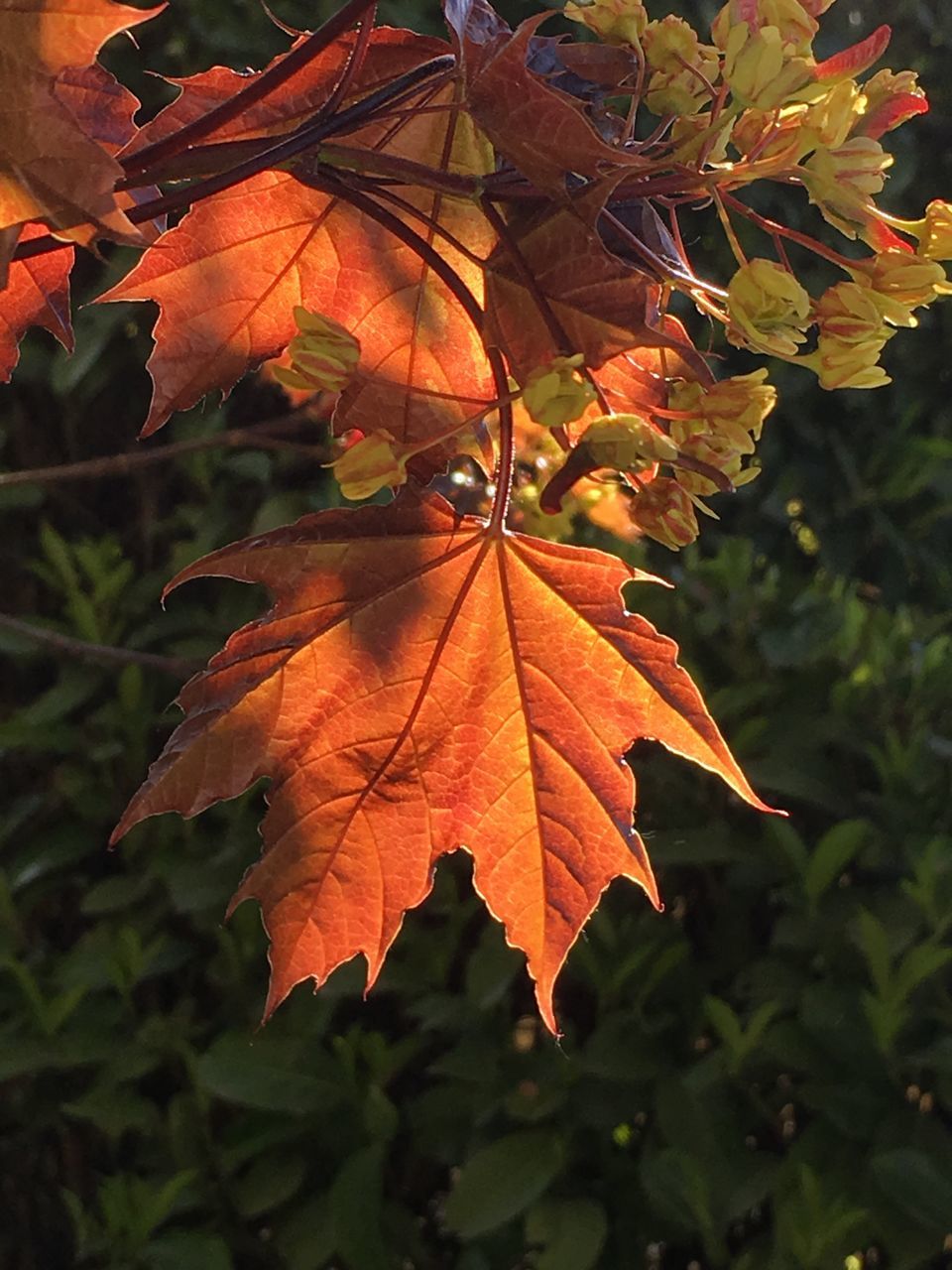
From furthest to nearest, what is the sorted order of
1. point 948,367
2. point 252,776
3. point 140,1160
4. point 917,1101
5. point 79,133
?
point 948,367, point 140,1160, point 917,1101, point 252,776, point 79,133

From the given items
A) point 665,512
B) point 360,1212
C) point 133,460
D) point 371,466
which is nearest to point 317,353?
point 371,466

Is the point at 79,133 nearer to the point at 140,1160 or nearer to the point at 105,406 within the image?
the point at 140,1160

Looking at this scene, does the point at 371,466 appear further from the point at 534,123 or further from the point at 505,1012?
the point at 505,1012

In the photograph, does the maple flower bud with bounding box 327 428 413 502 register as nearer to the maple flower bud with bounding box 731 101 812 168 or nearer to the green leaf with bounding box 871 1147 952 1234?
the maple flower bud with bounding box 731 101 812 168

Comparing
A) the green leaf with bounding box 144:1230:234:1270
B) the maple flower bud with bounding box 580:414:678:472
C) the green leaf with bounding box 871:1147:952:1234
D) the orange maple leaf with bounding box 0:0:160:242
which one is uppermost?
the orange maple leaf with bounding box 0:0:160:242

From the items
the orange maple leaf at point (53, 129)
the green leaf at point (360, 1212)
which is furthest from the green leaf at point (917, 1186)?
the orange maple leaf at point (53, 129)

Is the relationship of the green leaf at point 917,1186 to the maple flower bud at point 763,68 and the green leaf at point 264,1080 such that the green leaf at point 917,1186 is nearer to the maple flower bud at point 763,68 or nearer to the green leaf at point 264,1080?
the green leaf at point 264,1080

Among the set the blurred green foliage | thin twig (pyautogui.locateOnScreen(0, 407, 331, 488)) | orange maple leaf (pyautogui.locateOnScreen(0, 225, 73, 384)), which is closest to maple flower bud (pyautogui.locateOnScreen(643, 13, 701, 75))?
orange maple leaf (pyautogui.locateOnScreen(0, 225, 73, 384))

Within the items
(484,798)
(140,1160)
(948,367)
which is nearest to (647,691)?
(484,798)
